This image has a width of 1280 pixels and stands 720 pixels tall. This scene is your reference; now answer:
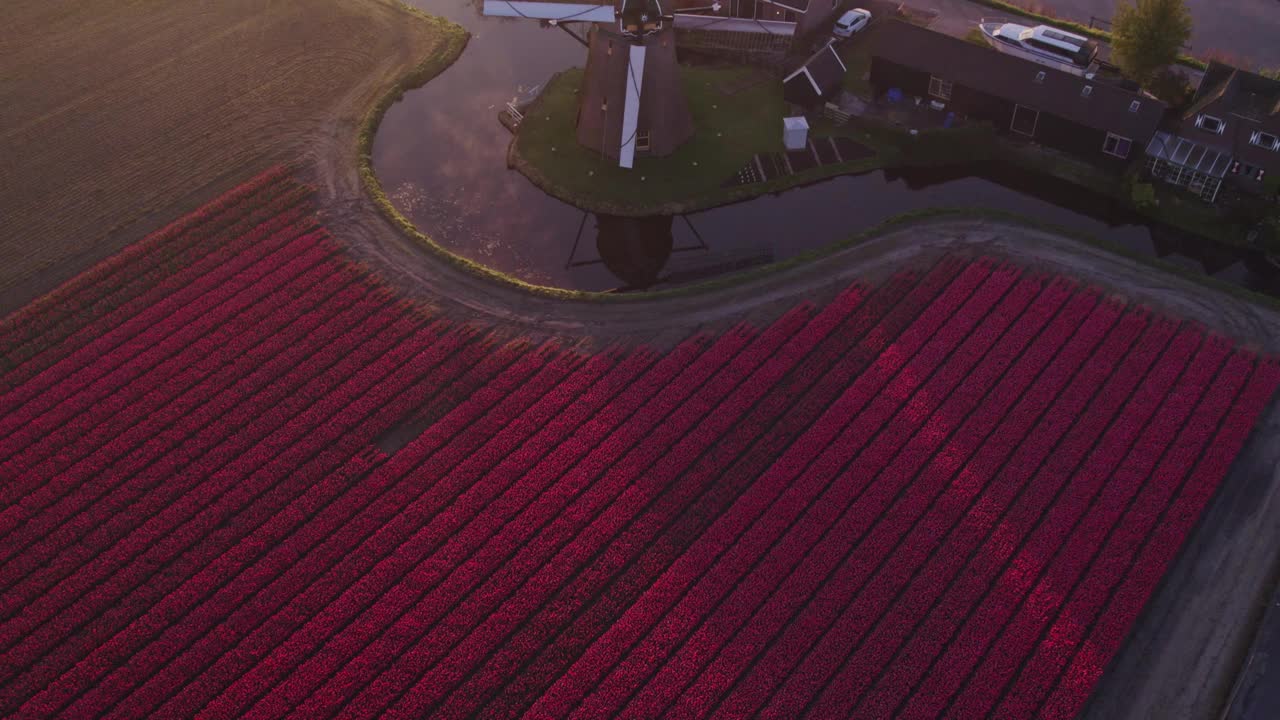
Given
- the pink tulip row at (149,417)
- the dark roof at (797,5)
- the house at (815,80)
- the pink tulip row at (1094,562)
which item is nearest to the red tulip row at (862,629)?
the pink tulip row at (1094,562)

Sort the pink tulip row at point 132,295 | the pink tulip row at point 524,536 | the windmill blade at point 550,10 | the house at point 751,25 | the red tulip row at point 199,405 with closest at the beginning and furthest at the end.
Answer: the pink tulip row at point 524,536, the red tulip row at point 199,405, the pink tulip row at point 132,295, the windmill blade at point 550,10, the house at point 751,25

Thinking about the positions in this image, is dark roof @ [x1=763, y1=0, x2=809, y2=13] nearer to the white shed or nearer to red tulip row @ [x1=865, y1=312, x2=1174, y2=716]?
the white shed

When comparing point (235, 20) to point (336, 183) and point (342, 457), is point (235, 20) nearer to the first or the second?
point (336, 183)

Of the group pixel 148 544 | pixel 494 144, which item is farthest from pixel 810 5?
pixel 148 544

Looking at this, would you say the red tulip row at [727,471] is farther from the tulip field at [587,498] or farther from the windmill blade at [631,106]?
the windmill blade at [631,106]

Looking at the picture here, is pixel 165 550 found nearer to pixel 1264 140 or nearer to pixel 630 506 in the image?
pixel 630 506

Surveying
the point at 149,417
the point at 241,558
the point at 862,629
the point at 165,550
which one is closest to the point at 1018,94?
the point at 862,629
